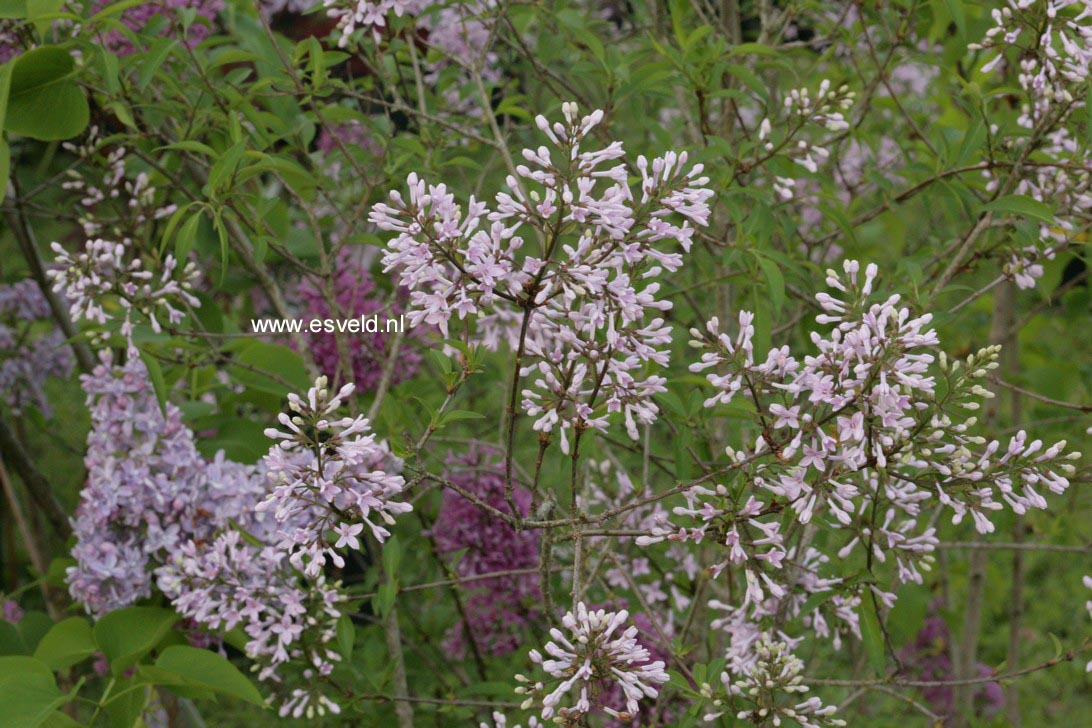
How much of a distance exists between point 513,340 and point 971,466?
0.86 m

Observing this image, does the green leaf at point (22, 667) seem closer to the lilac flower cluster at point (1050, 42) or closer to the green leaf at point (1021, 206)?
the green leaf at point (1021, 206)

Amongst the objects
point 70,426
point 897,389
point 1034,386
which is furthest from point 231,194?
point 70,426

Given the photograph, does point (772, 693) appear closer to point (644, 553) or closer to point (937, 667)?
point (644, 553)

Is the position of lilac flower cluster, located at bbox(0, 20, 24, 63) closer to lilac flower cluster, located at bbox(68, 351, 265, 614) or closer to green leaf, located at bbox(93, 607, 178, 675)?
lilac flower cluster, located at bbox(68, 351, 265, 614)

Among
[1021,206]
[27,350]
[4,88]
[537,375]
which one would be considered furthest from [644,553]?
[27,350]

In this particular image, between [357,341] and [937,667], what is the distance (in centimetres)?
177

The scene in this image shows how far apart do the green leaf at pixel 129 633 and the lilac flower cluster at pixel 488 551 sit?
0.53 meters

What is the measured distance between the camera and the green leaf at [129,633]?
165cm

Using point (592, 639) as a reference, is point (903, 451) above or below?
above

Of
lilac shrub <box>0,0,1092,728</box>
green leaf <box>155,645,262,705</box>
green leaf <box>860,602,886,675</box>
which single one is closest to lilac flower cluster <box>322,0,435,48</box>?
lilac shrub <box>0,0,1092,728</box>

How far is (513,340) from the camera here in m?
1.83

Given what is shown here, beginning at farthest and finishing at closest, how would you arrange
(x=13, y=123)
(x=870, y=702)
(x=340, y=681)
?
(x=870, y=702)
(x=340, y=681)
(x=13, y=123)

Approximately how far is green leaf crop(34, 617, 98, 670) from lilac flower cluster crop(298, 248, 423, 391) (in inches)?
24.3

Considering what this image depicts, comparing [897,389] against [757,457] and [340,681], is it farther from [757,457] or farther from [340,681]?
[340,681]
